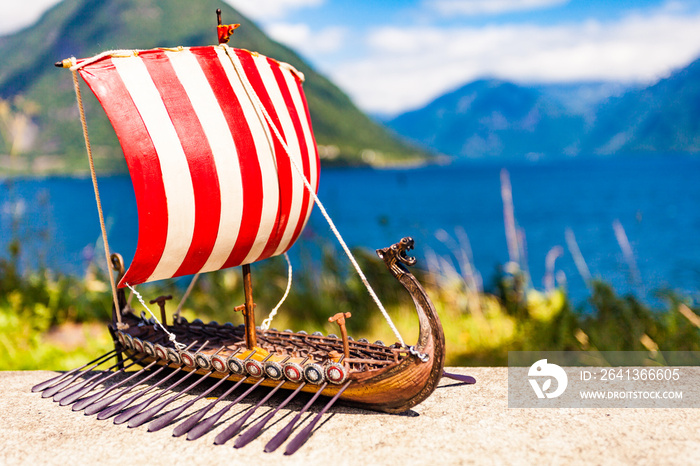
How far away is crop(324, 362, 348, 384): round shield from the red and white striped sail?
129 cm

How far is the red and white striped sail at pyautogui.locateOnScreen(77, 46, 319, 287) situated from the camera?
12.2 feet

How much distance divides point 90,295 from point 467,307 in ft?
19.2

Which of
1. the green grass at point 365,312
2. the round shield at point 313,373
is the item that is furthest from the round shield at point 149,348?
the green grass at point 365,312

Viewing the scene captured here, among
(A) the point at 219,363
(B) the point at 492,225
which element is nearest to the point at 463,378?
(A) the point at 219,363

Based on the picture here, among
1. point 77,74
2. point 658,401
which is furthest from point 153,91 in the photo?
point 658,401

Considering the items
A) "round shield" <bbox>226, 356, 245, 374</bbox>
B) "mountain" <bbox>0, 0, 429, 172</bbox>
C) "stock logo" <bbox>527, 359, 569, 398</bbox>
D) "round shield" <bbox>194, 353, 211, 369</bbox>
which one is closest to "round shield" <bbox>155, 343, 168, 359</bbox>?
"round shield" <bbox>194, 353, 211, 369</bbox>

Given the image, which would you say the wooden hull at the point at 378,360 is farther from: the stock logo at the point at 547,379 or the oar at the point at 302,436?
the stock logo at the point at 547,379

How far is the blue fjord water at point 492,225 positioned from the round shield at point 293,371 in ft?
12.7

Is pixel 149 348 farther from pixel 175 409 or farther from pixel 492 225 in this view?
pixel 492 225

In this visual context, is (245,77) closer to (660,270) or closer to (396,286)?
(396,286)

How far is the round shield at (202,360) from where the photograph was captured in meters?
3.96

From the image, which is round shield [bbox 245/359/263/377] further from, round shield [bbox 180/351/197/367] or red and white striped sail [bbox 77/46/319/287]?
red and white striped sail [bbox 77/46/319/287]

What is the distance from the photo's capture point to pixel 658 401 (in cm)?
396

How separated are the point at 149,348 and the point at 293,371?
4.43 ft
